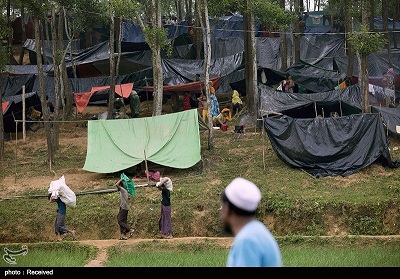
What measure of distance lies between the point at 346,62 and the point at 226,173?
14.5 meters

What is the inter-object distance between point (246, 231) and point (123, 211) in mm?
12657

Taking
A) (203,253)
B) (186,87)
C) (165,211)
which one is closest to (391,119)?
(186,87)

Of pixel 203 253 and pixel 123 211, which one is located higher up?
pixel 123 211

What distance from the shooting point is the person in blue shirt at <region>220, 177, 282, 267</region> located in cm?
438

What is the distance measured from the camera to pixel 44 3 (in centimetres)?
2397

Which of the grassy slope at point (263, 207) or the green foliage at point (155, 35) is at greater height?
the green foliage at point (155, 35)

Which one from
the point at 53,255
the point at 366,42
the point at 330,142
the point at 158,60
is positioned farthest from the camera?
the point at 158,60

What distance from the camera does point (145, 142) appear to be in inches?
870

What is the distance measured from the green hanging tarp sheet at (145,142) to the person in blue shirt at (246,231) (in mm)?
17152

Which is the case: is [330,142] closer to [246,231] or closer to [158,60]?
[158,60]

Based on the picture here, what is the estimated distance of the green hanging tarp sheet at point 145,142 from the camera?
21.9 metres

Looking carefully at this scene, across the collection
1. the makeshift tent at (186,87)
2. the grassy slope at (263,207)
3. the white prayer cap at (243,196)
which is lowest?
the grassy slope at (263,207)

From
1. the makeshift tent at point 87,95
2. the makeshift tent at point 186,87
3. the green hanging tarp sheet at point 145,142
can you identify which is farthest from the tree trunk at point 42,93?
the makeshift tent at point 186,87

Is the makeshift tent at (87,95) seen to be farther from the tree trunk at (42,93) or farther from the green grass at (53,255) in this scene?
the green grass at (53,255)
